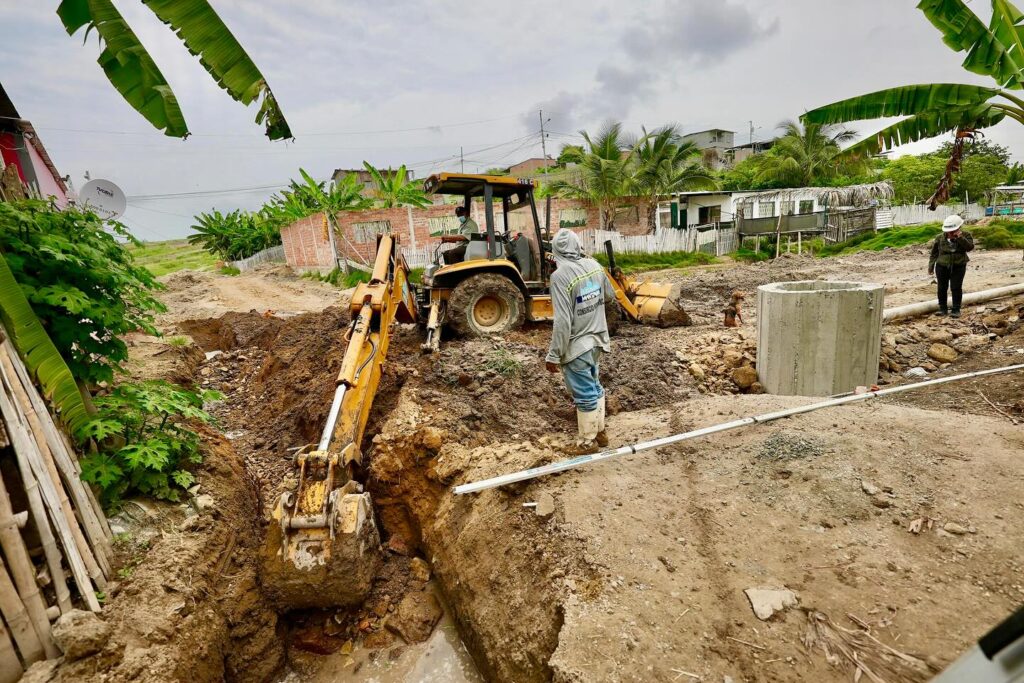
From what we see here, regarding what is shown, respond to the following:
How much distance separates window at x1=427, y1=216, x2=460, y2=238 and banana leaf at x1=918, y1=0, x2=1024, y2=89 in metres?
14.2

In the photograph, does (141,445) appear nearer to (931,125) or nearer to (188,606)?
(188,606)

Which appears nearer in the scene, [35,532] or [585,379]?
[35,532]

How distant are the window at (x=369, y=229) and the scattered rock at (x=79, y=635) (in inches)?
650

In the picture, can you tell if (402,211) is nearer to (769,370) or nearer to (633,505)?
(769,370)

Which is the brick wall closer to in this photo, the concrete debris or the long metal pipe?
the long metal pipe

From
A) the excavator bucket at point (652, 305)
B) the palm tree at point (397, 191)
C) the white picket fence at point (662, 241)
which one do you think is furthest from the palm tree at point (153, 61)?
the white picket fence at point (662, 241)

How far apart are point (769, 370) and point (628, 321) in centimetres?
277

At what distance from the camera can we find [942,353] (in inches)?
239

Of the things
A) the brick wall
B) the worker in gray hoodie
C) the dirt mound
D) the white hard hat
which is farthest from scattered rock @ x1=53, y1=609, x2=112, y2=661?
the brick wall

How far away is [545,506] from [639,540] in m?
0.60

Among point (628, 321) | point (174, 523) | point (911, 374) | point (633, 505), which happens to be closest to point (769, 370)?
point (911, 374)

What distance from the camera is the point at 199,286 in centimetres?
1841

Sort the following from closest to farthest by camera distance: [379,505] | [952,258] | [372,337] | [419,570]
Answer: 1. [419,570]
2. [379,505]
3. [372,337]
4. [952,258]

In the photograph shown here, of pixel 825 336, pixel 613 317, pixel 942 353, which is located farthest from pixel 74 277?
pixel 942 353
